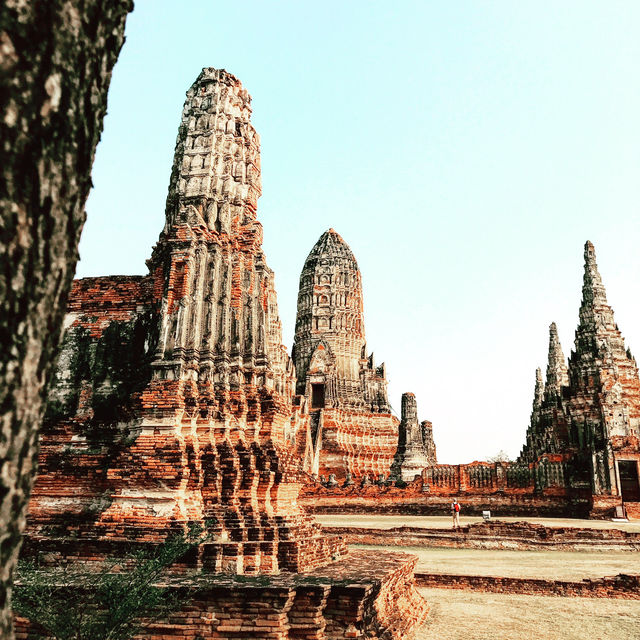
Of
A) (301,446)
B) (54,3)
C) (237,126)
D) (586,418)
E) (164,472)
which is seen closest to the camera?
(54,3)

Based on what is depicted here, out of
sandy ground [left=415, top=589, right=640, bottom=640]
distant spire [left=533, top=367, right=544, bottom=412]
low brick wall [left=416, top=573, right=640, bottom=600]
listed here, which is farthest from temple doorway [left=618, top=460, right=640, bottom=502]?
distant spire [left=533, top=367, right=544, bottom=412]

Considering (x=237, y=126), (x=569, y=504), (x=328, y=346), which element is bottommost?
(x=569, y=504)

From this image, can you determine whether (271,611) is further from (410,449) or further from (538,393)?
(538,393)

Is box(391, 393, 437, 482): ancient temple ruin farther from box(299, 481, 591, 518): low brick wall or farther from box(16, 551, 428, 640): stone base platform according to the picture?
box(16, 551, 428, 640): stone base platform

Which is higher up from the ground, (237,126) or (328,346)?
(328,346)

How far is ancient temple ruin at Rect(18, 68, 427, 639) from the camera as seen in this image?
7.18 meters

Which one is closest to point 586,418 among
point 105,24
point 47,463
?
point 47,463

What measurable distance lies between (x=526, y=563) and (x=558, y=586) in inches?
156

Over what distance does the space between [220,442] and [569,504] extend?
23486 millimetres

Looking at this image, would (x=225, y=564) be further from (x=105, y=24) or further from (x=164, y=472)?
(x=105, y=24)

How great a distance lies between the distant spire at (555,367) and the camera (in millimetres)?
47344

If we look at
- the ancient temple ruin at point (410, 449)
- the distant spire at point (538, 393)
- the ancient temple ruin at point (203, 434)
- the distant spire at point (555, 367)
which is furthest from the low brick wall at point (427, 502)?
the distant spire at point (538, 393)

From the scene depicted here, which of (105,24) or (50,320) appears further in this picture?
(105,24)

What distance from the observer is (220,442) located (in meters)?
9.54
